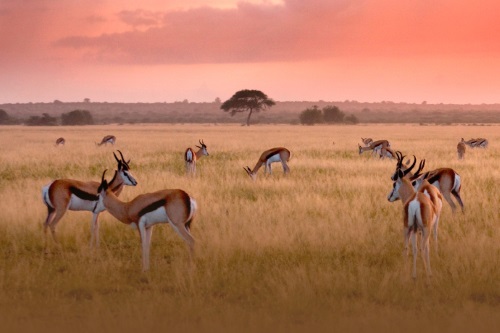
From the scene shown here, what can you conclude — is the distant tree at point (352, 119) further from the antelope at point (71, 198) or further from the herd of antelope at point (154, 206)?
the antelope at point (71, 198)

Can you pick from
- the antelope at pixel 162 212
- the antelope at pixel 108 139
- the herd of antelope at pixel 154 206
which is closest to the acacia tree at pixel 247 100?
the antelope at pixel 108 139

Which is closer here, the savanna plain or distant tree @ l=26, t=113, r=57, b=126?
the savanna plain

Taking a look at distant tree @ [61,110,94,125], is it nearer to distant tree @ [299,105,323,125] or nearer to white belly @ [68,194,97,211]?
distant tree @ [299,105,323,125]

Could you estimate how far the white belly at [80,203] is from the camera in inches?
403

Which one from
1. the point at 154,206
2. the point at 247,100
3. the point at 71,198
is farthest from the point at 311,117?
the point at 154,206

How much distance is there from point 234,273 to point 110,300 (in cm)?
175

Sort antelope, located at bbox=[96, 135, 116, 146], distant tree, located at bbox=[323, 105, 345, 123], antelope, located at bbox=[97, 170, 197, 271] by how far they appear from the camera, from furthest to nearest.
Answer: distant tree, located at bbox=[323, 105, 345, 123], antelope, located at bbox=[96, 135, 116, 146], antelope, located at bbox=[97, 170, 197, 271]

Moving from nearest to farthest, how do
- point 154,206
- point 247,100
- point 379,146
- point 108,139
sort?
point 154,206 < point 379,146 < point 108,139 < point 247,100

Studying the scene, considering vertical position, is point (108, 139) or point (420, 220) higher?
point (420, 220)

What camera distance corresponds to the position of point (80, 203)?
10.3m

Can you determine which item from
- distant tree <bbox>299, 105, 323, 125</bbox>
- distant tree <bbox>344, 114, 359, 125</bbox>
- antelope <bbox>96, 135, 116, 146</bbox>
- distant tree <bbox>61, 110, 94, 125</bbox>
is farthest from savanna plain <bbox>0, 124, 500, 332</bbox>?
distant tree <bbox>344, 114, 359, 125</bbox>

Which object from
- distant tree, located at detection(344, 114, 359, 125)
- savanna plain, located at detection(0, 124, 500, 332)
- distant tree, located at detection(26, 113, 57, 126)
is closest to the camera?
savanna plain, located at detection(0, 124, 500, 332)

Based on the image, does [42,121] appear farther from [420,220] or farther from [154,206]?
[420,220]

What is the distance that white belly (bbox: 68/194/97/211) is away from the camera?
1023cm
